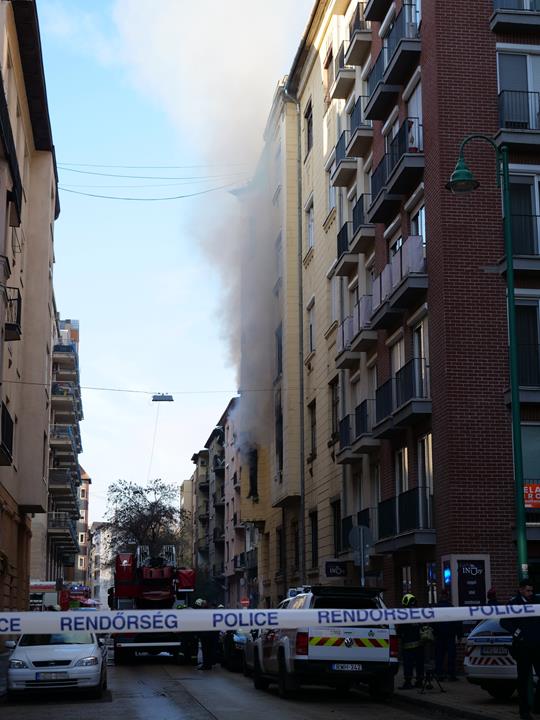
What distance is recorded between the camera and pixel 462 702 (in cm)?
1703

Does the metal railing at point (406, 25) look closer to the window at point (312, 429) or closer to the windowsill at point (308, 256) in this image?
the windowsill at point (308, 256)

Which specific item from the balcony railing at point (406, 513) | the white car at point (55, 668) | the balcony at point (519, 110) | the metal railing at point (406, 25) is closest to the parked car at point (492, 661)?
the white car at point (55, 668)

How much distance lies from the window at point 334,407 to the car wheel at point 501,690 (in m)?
20.2

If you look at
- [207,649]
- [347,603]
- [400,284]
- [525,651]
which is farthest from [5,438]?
[525,651]

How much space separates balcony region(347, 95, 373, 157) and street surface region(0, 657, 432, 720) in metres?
16.6

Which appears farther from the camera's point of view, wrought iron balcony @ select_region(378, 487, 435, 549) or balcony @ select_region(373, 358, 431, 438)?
balcony @ select_region(373, 358, 431, 438)

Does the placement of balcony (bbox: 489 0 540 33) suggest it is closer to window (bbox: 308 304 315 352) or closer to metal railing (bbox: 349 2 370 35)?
metal railing (bbox: 349 2 370 35)

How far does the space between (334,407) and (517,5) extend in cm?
1550

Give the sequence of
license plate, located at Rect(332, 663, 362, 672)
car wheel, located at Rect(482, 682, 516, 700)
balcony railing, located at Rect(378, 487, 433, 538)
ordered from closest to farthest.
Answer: car wheel, located at Rect(482, 682, 516, 700), license plate, located at Rect(332, 663, 362, 672), balcony railing, located at Rect(378, 487, 433, 538)

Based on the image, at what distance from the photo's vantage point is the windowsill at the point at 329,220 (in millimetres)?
38938

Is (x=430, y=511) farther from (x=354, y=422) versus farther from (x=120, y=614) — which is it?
(x=120, y=614)

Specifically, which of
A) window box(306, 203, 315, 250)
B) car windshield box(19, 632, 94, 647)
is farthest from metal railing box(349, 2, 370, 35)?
car windshield box(19, 632, 94, 647)

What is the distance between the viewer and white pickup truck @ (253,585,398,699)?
18.1 m

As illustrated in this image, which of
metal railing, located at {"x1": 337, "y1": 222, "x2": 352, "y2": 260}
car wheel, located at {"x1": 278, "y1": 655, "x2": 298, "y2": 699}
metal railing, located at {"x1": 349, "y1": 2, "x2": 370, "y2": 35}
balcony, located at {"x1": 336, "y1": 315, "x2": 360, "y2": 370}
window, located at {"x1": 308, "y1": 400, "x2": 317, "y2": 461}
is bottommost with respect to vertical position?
car wheel, located at {"x1": 278, "y1": 655, "x2": 298, "y2": 699}
